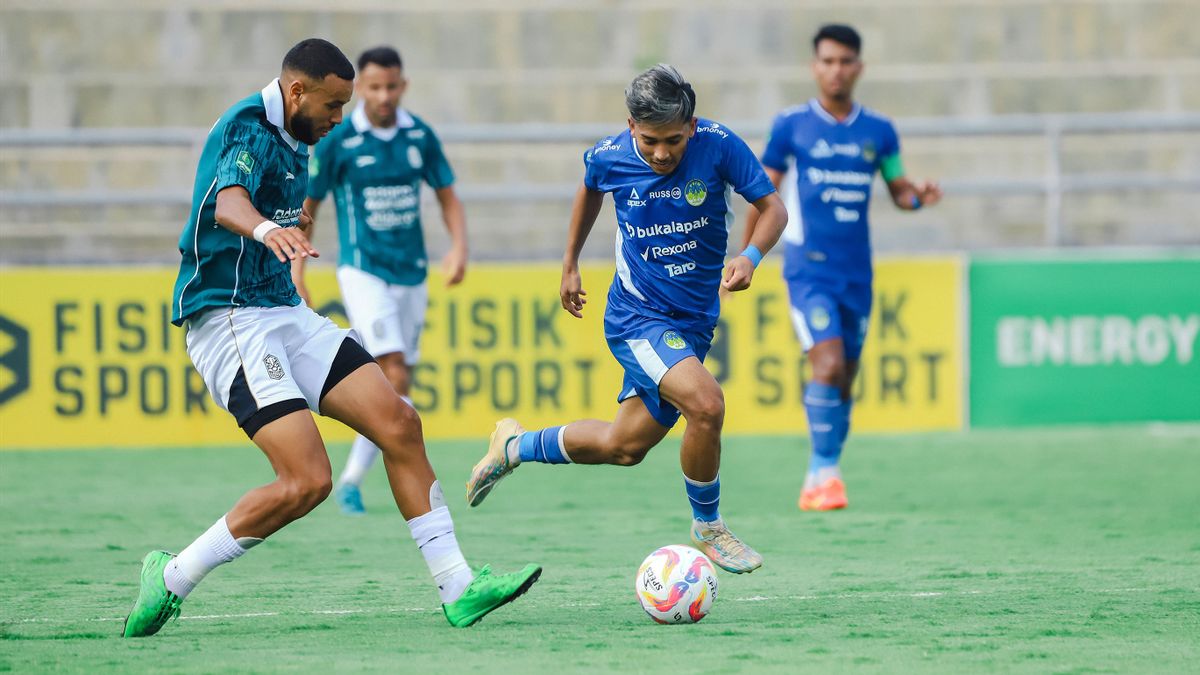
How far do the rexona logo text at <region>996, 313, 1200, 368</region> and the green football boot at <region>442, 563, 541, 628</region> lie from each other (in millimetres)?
7604

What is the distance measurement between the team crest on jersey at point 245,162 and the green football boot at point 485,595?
4.93ft

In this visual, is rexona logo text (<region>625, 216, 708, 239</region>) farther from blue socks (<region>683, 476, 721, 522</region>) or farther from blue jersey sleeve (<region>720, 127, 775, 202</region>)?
blue socks (<region>683, 476, 721, 522</region>)

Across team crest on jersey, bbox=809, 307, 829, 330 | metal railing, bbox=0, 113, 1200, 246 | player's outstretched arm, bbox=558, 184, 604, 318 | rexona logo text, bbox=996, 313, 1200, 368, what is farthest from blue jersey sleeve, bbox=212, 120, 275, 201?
rexona logo text, bbox=996, 313, 1200, 368

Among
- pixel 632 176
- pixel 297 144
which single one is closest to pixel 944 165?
pixel 632 176

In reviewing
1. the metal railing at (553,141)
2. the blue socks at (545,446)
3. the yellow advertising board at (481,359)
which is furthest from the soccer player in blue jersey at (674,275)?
the metal railing at (553,141)

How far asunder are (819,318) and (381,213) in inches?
94.3

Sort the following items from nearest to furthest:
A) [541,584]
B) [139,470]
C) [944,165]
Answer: [541,584] < [139,470] < [944,165]

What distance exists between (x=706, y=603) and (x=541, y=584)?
1120mm

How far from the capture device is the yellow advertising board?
1191 centimetres

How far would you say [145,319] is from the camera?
39.2ft

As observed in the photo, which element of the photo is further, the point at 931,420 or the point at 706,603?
the point at 931,420

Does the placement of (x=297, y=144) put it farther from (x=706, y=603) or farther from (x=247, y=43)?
(x=247, y=43)

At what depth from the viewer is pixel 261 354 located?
572 centimetres

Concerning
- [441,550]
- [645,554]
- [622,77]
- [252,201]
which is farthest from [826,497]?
[622,77]
